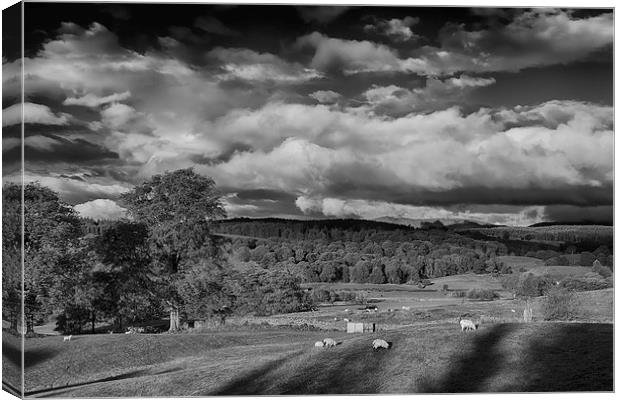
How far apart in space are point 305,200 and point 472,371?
3901 mm

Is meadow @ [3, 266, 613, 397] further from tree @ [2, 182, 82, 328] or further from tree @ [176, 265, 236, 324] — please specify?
tree @ [2, 182, 82, 328]

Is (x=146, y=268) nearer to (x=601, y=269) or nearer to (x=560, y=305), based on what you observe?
(x=560, y=305)

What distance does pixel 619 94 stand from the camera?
1666cm

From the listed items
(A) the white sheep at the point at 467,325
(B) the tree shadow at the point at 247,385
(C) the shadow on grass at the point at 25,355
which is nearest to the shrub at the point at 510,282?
(A) the white sheep at the point at 467,325

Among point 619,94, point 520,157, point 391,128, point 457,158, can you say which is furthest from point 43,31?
point 619,94

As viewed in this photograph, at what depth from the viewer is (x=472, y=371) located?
1538 centimetres

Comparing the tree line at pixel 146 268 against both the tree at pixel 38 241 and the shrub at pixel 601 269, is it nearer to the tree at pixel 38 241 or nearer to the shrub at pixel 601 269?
the tree at pixel 38 241

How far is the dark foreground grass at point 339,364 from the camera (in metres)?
15.2

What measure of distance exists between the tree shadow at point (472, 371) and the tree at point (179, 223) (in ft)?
13.8

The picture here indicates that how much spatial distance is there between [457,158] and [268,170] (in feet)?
10.3

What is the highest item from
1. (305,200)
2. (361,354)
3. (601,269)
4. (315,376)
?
(305,200)

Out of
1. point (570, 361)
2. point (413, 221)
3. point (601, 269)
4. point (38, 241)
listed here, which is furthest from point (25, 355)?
point (601, 269)

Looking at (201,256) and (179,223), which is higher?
(179,223)

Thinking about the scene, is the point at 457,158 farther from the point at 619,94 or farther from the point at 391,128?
the point at 619,94
